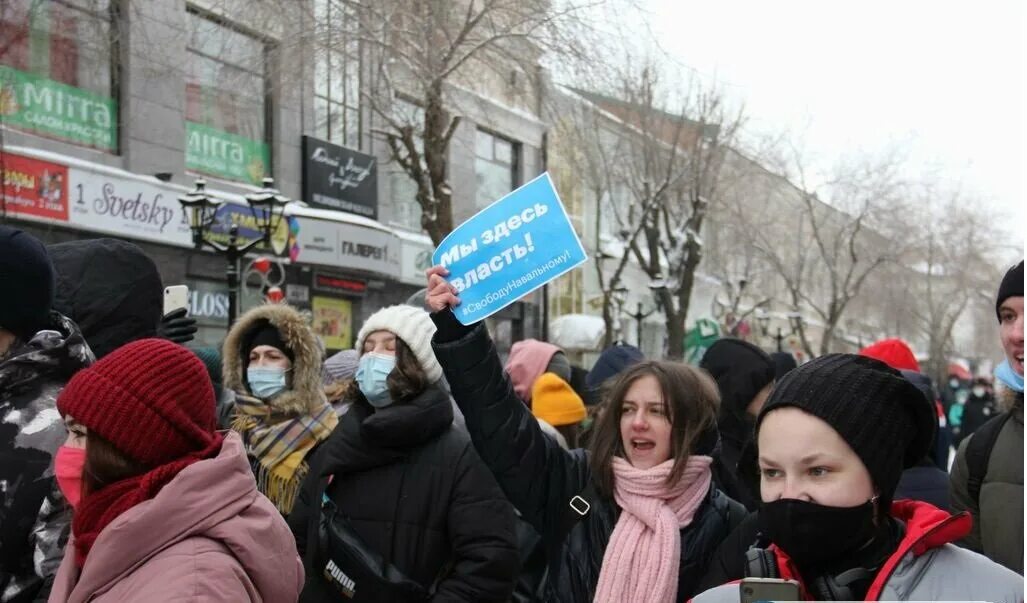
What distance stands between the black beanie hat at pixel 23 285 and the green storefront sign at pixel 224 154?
14.9m

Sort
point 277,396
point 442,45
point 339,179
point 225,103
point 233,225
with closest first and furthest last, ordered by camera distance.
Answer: point 277,396 → point 442,45 → point 233,225 → point 225,103 → point 339,179

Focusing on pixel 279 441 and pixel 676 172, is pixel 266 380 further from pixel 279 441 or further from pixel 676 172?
pixel 676 172

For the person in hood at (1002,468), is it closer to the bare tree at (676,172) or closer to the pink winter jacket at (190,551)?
the pink winter jacket at (190,551)

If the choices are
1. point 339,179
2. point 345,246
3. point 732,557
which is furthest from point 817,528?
point 339,179

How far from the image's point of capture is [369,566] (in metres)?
3.45

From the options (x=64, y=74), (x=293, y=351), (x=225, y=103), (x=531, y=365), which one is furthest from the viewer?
(x=225, y=103)

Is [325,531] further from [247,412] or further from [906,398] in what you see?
[906,398]

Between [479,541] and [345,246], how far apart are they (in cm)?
1655

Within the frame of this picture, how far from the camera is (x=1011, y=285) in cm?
290

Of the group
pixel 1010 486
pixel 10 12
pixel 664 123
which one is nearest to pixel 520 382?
pixel 1010 486

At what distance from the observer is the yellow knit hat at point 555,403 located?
5629mm

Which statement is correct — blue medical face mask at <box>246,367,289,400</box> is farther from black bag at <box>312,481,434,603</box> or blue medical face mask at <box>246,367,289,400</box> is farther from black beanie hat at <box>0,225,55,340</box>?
black beanie hat at <box>0,225,55,340</box>

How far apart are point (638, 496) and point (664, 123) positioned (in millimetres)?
19794

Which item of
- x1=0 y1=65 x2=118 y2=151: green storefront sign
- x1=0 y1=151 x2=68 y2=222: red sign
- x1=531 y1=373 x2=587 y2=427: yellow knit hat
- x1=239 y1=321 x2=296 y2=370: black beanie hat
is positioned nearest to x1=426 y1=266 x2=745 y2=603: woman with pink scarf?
x1=239 y1=321 x2=296 y2=370: black beanie hat
